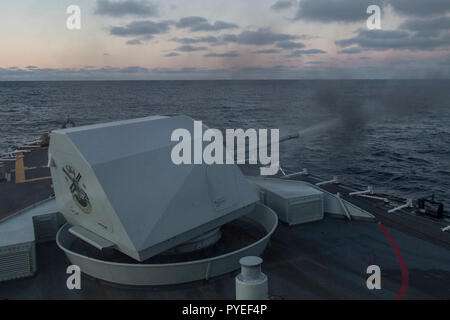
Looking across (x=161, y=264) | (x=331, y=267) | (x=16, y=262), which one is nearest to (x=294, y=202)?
(x=331, y=267)

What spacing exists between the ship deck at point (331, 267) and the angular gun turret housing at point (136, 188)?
1.55 m

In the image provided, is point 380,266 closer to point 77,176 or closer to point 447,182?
point 77,176

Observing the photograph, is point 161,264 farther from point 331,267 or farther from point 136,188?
point 331,267

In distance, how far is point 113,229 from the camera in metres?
11.4

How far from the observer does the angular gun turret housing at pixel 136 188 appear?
36.5ft

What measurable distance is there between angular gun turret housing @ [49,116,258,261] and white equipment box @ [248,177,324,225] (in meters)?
4.46

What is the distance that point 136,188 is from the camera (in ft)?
37.4

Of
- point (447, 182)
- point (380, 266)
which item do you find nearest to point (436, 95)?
point (447, 182)

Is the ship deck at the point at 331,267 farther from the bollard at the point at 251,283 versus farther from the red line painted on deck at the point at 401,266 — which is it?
the bollard at the point at 251,283

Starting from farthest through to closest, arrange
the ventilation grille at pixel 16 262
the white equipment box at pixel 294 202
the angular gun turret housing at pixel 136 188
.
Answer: the white equipment box at pixel 294 202 < the ventilation grille at pixel 16 262 < the angular gun turret housing at pixel 136 188

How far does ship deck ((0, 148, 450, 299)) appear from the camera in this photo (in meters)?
11.7

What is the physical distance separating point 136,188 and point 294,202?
8.15 m

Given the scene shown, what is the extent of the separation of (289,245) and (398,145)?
4553cm

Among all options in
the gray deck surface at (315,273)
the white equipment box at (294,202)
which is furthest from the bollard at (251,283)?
the white equipment box at (294,202)
